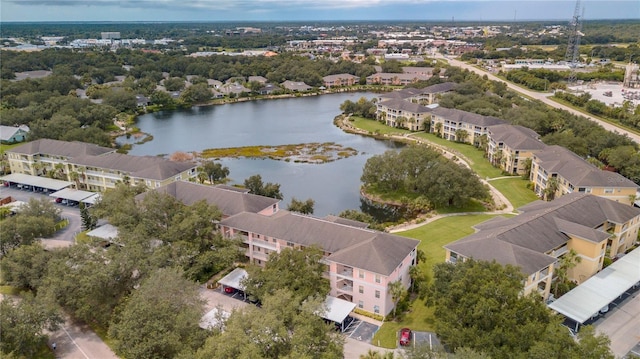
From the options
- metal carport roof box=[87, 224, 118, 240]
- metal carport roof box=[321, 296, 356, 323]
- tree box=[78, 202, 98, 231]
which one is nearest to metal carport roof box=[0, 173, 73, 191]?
tree box=[78, 202, 98, 231]

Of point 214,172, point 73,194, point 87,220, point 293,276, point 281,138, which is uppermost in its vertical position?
point 293,276

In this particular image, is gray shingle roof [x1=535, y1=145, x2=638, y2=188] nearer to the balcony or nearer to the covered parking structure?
the balcony

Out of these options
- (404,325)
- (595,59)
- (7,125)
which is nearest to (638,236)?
(404,325)

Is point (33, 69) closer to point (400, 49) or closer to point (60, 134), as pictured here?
point (60, 134)

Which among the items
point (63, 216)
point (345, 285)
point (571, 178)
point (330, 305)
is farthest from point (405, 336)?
point (63, 216)

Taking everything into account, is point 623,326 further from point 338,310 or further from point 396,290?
point 338,310

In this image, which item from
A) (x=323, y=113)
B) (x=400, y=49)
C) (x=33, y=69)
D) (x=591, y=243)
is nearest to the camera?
(x=591, y=243)
